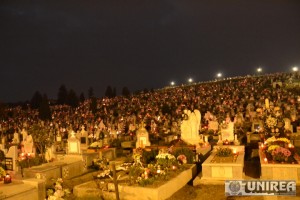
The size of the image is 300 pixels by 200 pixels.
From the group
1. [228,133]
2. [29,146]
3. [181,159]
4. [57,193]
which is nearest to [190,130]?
[228,133]

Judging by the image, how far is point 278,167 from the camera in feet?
37.3

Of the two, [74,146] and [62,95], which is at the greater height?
[62,95]

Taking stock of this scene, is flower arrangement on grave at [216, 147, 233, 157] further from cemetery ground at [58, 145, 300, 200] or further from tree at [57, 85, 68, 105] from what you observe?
tree at [57, 85, 68, 105]

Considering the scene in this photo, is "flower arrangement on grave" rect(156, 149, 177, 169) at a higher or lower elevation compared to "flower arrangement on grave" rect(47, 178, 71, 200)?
higher

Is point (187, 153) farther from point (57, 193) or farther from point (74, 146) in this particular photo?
point (57, 193)

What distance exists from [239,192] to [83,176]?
660cm

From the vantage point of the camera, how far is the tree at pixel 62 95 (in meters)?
60.6

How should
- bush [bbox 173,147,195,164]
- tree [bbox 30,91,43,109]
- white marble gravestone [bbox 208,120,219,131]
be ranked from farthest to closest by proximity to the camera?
tree [bbox 30,91,43,109]
white marble gravestone [bbox 208,120,219,131]
bush [bbox 173,147,195,164]

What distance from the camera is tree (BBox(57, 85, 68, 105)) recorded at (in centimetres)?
6062

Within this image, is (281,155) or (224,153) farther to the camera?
(224,153)

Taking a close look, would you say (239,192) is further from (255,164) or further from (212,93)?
(212,93)

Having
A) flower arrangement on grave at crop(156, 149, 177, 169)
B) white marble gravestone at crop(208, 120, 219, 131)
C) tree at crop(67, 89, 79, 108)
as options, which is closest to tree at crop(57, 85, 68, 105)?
tree at crop(67, 89, 79, 108)

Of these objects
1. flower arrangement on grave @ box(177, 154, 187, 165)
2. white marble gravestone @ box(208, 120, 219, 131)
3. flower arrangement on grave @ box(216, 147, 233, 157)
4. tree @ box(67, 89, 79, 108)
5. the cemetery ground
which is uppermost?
tree @ box(67, 89, 79, 108)

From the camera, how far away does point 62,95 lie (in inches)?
2415
